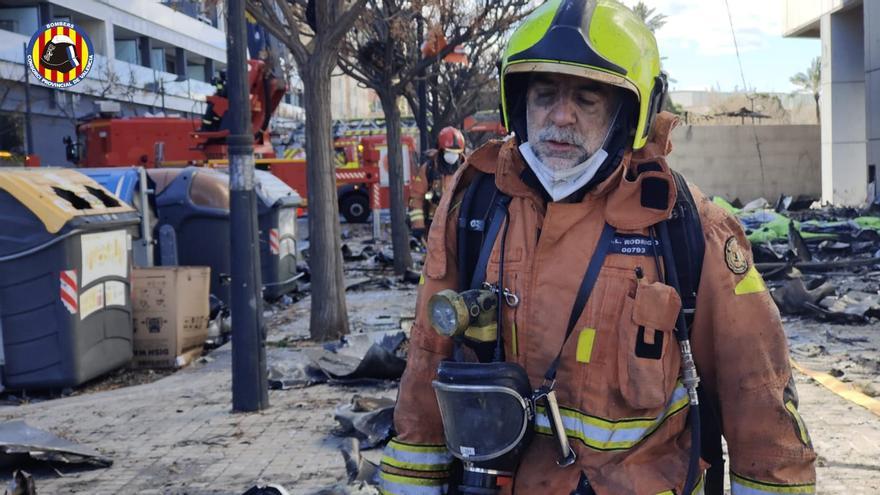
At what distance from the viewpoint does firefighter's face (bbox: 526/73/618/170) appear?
246cm

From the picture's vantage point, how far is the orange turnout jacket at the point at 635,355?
7.47 feet

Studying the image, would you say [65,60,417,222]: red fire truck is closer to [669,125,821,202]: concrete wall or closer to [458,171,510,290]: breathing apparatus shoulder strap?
[458,171,510,290]: breathing apparatus shoulder strap

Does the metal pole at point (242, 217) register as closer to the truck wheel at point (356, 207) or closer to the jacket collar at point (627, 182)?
the jacket collar at point (627, 182)

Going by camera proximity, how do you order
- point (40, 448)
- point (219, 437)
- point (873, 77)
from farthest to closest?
point (873, 77) < point (219, 437) < point (40, 448)

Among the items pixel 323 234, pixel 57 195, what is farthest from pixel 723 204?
pixel 57 195

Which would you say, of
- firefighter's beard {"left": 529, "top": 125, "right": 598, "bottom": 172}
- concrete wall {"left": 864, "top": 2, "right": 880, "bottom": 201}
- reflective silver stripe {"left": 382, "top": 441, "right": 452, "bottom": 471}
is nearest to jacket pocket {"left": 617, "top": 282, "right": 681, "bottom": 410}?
firefighter's beard {"left": 529, "top": 125, "right": 598, "bottom": 172}

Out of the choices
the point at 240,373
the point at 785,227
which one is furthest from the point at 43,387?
the point at 785,227

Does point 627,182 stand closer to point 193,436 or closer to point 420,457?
point 420,457

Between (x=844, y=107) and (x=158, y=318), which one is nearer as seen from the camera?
(x=158, y=318)

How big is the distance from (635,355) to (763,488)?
0.39 m

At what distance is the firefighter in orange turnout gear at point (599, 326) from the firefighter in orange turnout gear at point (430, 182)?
914 centimetres

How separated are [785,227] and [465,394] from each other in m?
14.3

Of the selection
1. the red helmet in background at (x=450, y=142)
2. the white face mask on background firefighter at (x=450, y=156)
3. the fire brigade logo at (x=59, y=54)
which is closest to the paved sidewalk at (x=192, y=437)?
the white face mask on background firefighter at (x=450, y=156)

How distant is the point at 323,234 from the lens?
10.3 metres
